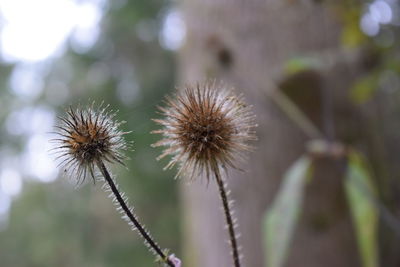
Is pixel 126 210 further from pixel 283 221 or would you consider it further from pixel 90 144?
pixel 283 221

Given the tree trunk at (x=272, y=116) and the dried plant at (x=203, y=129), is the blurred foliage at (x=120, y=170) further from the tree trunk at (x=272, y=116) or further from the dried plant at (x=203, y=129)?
the dried plant at (x=203, y=129)

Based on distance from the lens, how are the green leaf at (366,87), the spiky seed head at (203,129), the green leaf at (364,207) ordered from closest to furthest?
the spiky seed head at (203,129) < the green leaf at (364,207) < the green leaf at (366,87)

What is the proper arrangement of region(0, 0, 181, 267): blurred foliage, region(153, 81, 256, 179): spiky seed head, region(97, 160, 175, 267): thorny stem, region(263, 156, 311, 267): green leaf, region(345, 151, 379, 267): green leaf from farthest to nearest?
region(0, 0, 181, 267): blurred foliage, region(345, 151, 379, 267): green leaf, region(263, 156, 311, 267): green leaf, region(153, 81, 256, 179): spiky seed head, region(97, 160, 175, 267): thorny stem

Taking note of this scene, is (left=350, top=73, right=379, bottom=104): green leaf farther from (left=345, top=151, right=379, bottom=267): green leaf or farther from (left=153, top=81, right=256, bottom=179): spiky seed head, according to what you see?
(left=153, top=81, right=256, bottom=179): spiky seed head

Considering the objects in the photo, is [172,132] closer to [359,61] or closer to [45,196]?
[359,61]

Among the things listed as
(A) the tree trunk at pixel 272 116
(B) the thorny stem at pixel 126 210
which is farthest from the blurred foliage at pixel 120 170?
(B) the thorny stem at pixel 126 210

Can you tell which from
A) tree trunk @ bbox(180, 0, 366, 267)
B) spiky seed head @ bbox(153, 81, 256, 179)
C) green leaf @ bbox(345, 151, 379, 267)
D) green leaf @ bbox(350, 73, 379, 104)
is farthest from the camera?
tree trunk @ bbox(180, 0, 366, 267)

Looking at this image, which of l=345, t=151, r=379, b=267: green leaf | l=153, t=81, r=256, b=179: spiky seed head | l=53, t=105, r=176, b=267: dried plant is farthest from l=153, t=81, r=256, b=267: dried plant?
l=345, t=151, r=379, b=267: green leaf

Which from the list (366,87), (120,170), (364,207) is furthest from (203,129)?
(120,170)
